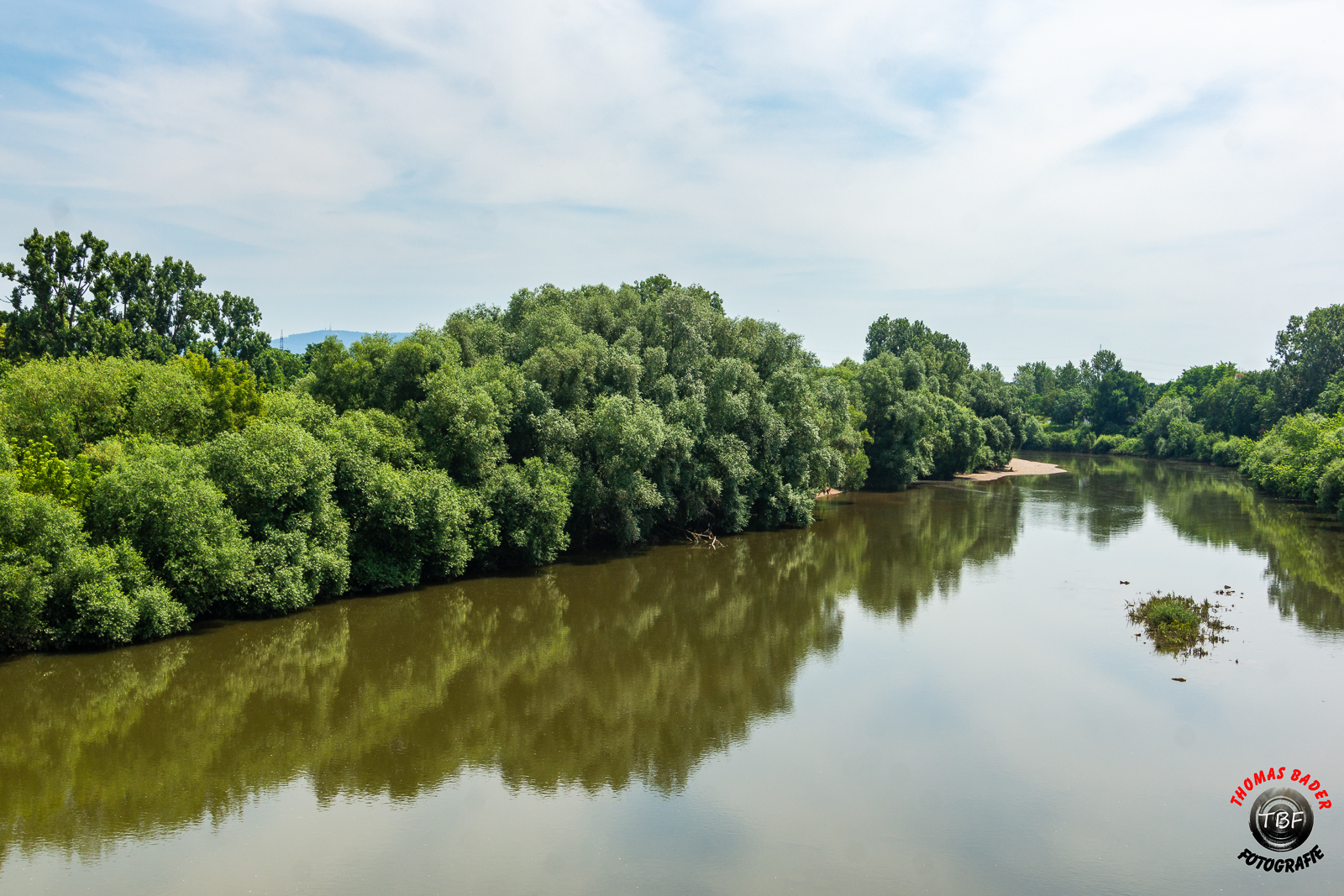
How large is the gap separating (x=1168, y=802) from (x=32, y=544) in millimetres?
26492

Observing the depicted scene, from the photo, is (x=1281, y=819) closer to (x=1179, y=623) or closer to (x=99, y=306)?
(x=1179, y=623)

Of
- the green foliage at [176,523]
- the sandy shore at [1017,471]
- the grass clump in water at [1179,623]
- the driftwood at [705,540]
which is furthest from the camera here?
the sandy shore at [1017,471]

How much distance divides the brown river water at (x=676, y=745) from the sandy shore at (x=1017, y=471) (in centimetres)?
4479

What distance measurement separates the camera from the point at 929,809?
15.5 meters

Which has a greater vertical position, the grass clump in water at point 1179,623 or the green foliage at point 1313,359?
the green foliage at point 1313,359

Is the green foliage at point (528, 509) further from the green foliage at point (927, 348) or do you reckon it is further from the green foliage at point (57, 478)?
the green foliage at point (927, 348)

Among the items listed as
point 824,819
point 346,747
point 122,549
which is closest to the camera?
point 824,819

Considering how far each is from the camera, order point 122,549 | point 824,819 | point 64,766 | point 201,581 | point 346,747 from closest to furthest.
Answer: point 824,819, point 64,766, point 346,747, point 122,549, point 201,581

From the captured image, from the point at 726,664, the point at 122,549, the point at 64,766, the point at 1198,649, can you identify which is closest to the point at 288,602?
the point at 122,549

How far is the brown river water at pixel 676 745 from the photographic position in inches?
540

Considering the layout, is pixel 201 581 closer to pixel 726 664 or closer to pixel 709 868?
pixel 726 664
